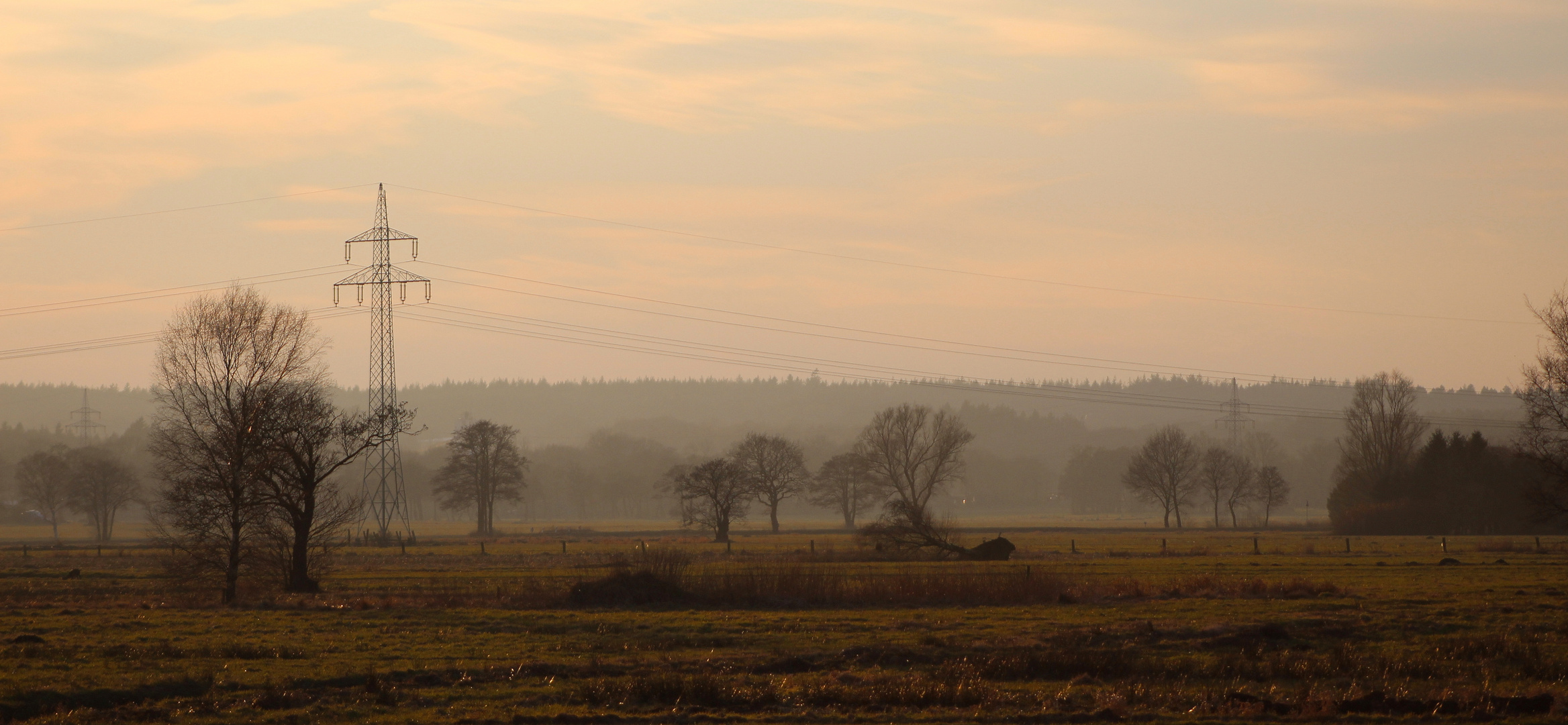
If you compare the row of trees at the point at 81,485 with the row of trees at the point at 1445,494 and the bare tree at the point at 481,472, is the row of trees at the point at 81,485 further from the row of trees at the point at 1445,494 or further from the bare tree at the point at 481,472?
the row of trees at the point at 1445,494

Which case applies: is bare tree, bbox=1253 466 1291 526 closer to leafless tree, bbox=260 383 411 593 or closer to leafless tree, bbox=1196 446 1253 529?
leafless tree, bbox=1196 446 1253 529

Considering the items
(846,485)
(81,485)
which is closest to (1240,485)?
(846,485)

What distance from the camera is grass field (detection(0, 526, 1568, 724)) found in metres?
19.4

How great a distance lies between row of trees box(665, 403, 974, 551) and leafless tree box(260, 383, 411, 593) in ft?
143

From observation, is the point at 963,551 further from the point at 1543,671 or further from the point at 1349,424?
the point at 1349,424

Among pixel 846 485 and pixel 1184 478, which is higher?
pixel 846 485

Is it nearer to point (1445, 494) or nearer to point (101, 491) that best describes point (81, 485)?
point (101, 491)

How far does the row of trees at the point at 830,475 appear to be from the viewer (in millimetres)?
88375

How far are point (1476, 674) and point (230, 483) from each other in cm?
3833

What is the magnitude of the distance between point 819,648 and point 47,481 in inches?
4792

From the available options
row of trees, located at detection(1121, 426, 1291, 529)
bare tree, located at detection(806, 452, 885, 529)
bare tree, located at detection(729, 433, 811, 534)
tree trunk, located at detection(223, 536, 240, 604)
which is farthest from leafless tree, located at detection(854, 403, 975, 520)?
tree trunk, located at detection(223, 536, 240, 604)

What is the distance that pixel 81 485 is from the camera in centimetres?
11094

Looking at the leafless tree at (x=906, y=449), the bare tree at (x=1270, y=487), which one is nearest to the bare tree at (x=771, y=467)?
the leafless tree at (x=906, y=449)

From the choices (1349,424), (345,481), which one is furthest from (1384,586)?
(345,481)
